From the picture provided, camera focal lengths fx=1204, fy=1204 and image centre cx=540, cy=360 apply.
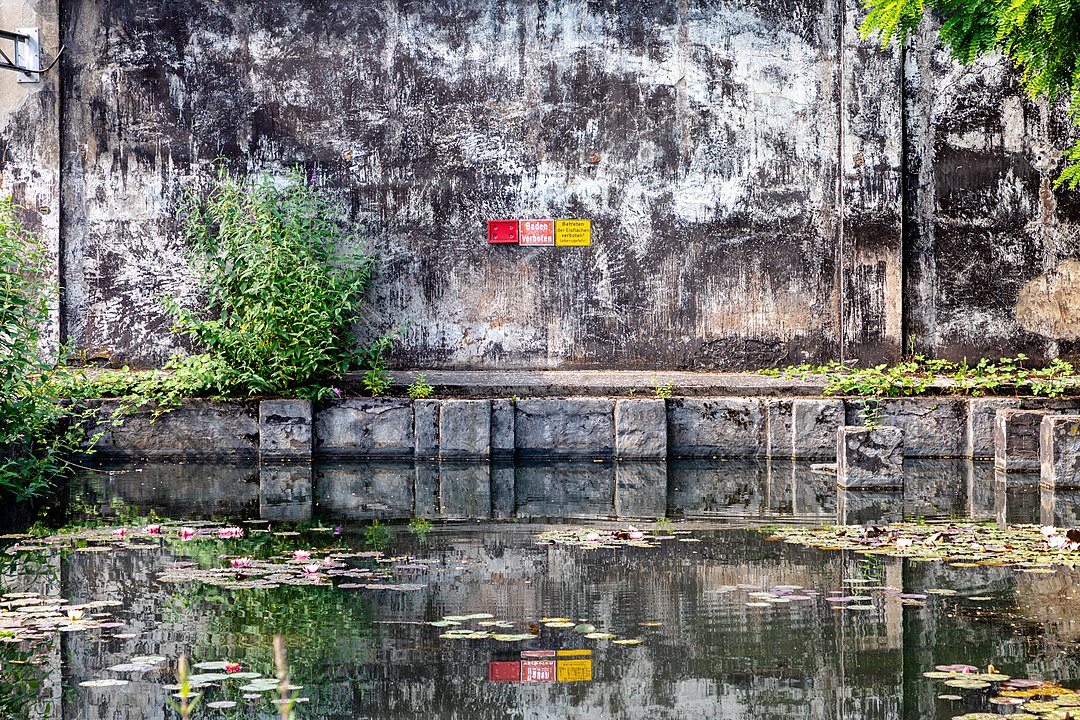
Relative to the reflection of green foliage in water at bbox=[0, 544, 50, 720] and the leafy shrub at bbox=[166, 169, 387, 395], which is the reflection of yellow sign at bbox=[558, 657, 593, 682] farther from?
the leafy shrub at bbox=[166, 169, 387, 395]

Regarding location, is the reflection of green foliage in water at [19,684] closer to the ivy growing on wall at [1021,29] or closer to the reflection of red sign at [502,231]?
the ivy growing on wall at [1021,29]

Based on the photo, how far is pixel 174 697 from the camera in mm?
3879

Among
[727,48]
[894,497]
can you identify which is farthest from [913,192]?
[894,497]

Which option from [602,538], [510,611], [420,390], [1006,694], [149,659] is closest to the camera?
[1006,694]

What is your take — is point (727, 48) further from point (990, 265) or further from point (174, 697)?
point (174, 697)

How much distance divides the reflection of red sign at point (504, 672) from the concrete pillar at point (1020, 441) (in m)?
6.26

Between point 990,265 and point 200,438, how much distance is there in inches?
287

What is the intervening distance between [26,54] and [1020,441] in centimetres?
927

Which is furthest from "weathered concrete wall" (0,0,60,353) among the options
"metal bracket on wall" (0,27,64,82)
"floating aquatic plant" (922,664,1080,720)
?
"floating aquatic plant" (922,664,1080,720)

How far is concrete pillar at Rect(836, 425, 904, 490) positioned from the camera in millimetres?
8430

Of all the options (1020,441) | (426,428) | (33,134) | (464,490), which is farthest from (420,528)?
(33,134)

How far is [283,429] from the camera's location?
9.98m

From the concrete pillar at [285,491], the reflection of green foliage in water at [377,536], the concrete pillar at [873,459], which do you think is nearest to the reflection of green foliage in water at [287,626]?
the reflection of green foliage in water at [377,536]

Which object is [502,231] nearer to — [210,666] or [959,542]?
[959,542]
